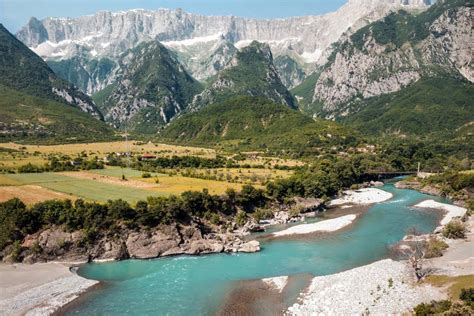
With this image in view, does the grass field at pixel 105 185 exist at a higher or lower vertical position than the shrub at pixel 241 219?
higher

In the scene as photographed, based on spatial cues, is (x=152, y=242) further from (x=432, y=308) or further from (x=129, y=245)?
(x=432, y=308)

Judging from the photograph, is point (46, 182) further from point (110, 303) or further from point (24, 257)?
point (110, 303)

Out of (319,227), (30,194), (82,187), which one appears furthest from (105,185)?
(319,227)

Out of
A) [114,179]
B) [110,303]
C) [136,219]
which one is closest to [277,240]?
[136,219]

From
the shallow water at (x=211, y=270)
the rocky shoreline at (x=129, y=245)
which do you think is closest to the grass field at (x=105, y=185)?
the rocky shoreline at (x=129, y=245)

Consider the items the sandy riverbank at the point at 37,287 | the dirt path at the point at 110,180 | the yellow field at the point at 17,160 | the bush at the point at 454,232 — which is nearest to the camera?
the sandy riverbank at the point at 37,287

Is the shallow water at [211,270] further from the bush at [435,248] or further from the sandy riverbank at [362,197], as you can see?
the sandy riverbank at [362,197]

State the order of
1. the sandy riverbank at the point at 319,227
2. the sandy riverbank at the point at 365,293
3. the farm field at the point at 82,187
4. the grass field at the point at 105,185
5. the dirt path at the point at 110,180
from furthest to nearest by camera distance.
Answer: the dirt path at the point at 110,180, the grass field at the point at 105,185, the farm field at the point at 82,187, the sandy riverbank at the point at 319,227, the sandy riverbank at the point at 365,293
